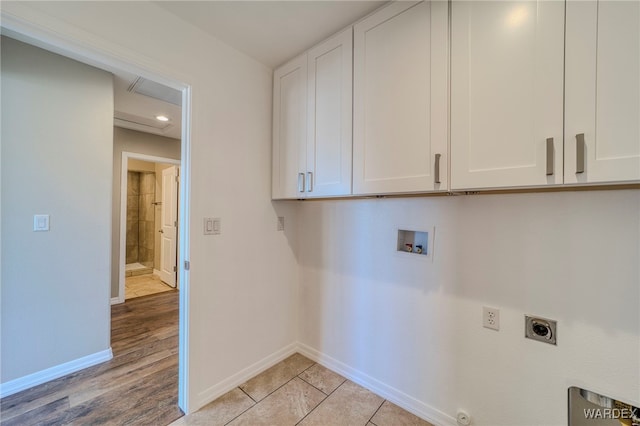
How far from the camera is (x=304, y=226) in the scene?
2242 millimetres

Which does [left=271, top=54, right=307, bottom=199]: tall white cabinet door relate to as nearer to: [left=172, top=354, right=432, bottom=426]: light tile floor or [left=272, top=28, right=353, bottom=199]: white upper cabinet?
[left=272, top=28, right=353, bottom=199]: white upper cabinet

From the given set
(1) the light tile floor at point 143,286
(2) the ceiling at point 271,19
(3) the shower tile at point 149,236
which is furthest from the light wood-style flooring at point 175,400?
(3) the shower tile at point 149,236

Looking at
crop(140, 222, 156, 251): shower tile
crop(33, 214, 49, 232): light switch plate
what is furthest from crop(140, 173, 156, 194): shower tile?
crop(33, 214, 49, 232): light switch plate

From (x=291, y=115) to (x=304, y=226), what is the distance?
934 mm

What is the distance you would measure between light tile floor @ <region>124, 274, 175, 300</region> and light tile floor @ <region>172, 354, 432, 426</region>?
2.96m

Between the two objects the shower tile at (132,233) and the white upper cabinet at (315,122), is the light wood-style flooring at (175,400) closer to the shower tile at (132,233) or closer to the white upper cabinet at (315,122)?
the white upper cabinet at (315,122)

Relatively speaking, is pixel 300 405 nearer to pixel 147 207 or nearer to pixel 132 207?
pixel 147 207

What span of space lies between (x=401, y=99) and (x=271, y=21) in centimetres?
95

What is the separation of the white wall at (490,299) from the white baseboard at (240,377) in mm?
447

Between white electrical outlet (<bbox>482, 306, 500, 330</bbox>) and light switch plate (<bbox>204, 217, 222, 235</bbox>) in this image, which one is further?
light switch plate (<bbox>204, 217, 222, 235</bbox>)

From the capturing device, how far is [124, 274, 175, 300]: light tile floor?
3869 millimetres

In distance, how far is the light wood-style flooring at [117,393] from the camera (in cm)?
155

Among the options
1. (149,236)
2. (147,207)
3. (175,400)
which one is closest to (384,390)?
(175,400)

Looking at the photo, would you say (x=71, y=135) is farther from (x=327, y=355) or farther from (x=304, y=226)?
(x=327, y=355)
